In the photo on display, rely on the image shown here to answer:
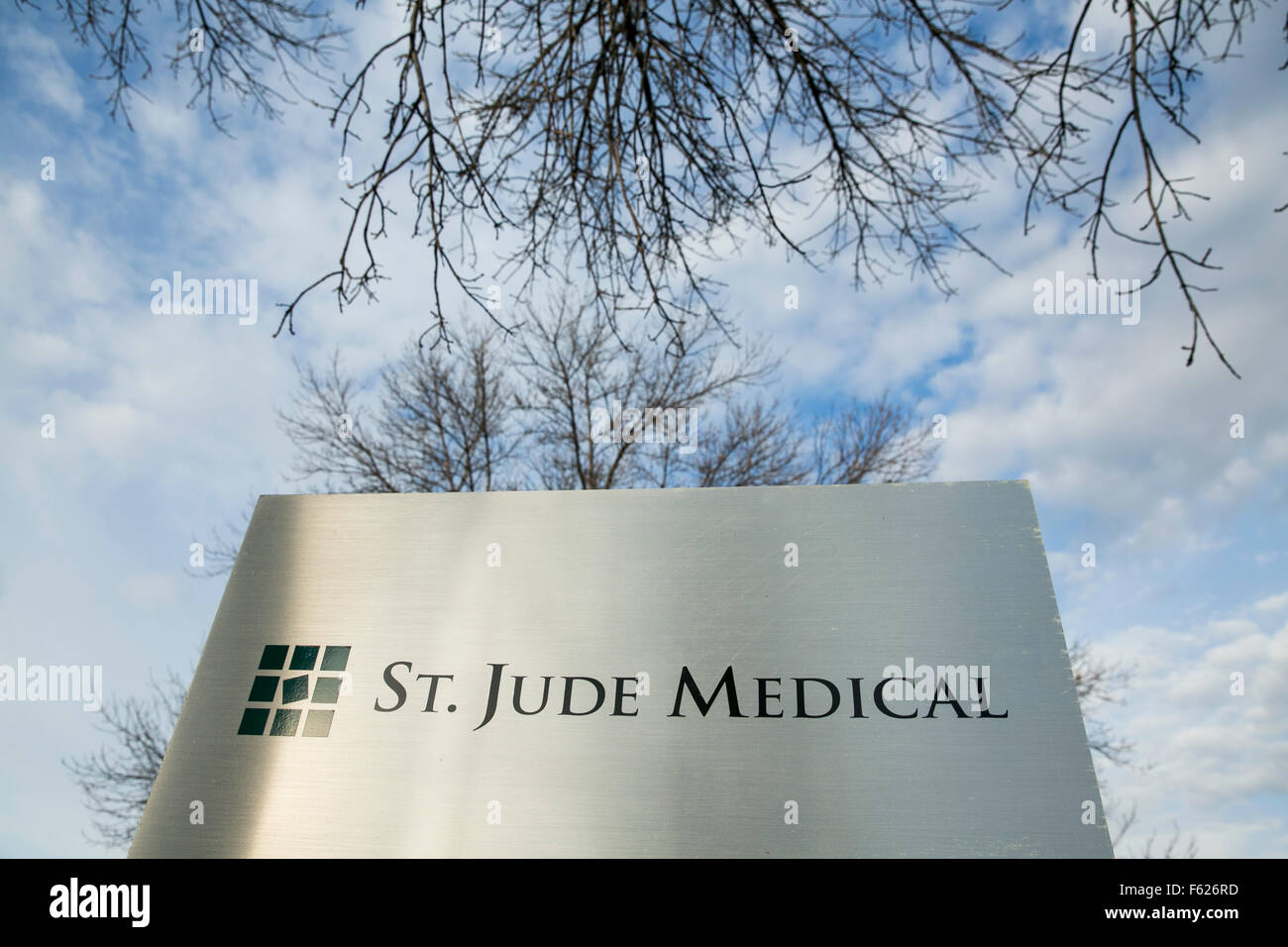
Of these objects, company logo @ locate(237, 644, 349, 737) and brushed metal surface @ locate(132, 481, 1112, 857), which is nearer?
brushed metal surface @ locate(132, 481, 1112, 857)

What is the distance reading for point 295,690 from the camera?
2.28 meters

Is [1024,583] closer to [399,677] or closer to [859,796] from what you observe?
[859,796]

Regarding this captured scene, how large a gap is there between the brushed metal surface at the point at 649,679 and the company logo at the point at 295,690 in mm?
23

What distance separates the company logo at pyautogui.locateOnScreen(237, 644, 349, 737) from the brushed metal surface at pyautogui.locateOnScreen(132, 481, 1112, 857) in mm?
23

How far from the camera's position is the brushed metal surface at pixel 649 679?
1.96 meters

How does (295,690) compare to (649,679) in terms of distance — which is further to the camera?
(295,690)

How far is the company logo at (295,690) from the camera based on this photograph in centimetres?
222

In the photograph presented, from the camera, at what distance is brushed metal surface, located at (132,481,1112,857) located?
6.45 ft

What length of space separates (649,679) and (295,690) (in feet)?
3.59

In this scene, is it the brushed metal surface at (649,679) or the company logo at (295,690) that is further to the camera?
the company logo at (295,690)

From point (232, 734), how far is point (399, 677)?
522 mm
